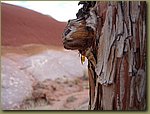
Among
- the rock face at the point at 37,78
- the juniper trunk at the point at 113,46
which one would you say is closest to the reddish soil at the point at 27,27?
the rock face at the point at 37,78

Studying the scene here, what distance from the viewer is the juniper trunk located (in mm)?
1649

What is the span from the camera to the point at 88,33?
5.48 feet

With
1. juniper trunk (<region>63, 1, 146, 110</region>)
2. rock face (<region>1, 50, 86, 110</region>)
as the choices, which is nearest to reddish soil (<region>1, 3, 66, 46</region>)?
rock face (<region>1, 50, 86, 110</region>)

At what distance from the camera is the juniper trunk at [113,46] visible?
165cm

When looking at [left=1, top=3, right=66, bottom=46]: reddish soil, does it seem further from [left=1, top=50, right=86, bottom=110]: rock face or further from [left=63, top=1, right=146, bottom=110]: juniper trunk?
[left=63, top=1, right=146, bottom=110]: juniper trunk

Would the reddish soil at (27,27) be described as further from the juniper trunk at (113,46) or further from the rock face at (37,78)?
the juniper trunk at (113,46)

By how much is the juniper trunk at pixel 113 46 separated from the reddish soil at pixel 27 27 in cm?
20

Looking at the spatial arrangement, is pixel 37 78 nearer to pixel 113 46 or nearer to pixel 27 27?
pixel 27 27

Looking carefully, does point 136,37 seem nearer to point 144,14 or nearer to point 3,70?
point 144,14

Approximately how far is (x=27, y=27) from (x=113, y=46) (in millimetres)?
519

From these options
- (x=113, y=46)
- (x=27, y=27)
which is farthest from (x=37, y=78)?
(x=113, y=46)

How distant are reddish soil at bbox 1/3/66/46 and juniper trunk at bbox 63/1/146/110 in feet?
0.66

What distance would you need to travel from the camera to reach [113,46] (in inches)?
65.8

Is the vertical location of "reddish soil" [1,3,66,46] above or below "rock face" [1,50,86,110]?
above
